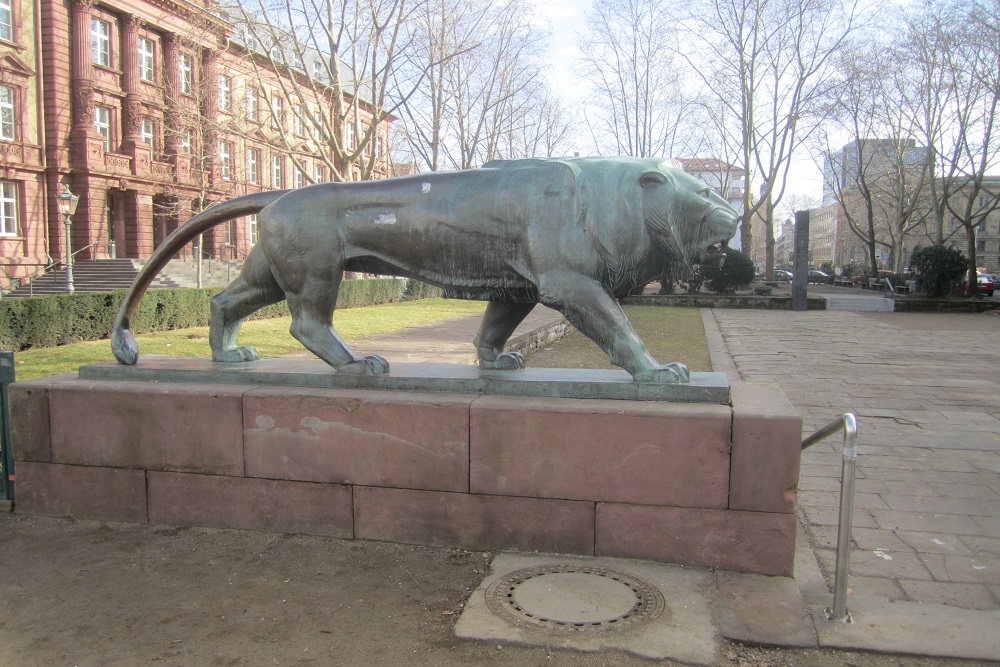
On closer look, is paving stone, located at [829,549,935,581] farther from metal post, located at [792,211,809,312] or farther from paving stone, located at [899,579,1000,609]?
metal post, located at [792,211,809,312]

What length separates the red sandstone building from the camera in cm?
2652

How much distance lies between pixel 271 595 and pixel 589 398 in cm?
164

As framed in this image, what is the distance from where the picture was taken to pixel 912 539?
3.87 m

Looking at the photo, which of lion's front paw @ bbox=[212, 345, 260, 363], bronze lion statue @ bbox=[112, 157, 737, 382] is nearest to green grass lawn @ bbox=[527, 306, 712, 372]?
bronze lion statue @ bbox=[112, 157, 737, 382]

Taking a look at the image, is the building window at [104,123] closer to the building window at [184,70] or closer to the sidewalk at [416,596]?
the building window at [184,70]

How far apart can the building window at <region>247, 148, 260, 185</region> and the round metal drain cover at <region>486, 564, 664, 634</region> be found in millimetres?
38796

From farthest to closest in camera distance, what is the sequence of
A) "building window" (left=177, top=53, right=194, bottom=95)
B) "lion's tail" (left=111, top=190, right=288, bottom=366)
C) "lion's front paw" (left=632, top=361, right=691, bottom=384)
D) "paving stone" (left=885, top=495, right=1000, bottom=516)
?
1. "building window" (left=177, top=53, right=194, bottom=95)
2. "paving stone" (left=885, top=495, right=1000, bottom=516)
3. "lion's tail" (left=111, top=190, right=288, bottom=366)
4. "lion's front paw" (left=632, top=361, right=691, bottom=384)

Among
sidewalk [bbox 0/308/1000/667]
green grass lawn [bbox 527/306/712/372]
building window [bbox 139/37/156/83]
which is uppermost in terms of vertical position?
building window [bbox 139/37/156/83]

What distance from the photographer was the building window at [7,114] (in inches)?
1041

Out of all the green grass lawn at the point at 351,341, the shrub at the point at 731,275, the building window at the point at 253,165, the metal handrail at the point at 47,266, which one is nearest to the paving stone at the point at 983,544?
the green grass lawn at the point at 351,341

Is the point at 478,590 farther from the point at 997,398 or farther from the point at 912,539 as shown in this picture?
the point at 997,398

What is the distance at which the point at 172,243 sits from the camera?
13.3 ft

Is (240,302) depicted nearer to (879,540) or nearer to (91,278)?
(879,540)

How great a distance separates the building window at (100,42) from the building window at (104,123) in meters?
1.96
